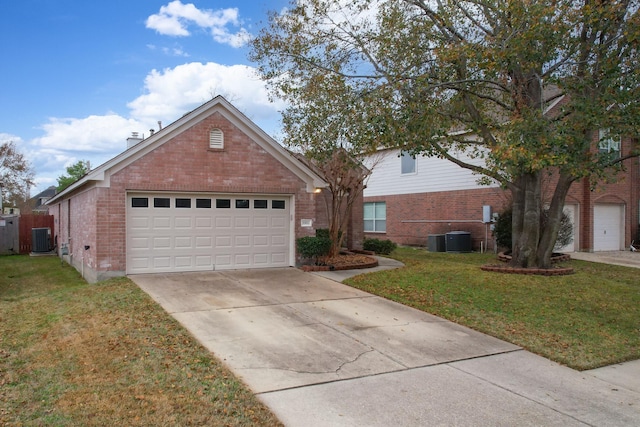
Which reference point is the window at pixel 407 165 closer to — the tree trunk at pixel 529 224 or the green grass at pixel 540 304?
the tree trunk at pixel 529 224

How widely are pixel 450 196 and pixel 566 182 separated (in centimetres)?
853

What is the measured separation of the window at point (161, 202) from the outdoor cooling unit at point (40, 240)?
12.0 m

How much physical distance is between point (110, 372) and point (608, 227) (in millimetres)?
21340

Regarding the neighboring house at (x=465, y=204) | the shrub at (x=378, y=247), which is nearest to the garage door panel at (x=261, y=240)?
the shrub at (x=378, y=247)

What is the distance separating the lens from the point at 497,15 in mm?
10797

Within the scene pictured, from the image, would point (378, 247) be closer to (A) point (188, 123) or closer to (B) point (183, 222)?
(B) point (183, 222)

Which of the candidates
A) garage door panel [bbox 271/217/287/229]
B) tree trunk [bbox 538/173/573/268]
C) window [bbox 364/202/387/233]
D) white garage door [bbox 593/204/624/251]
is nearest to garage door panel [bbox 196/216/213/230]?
garage door panel [bbox 271/217/287/229]

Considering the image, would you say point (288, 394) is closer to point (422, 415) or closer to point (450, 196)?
point (422, 415)

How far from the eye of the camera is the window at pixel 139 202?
1227 centimetres

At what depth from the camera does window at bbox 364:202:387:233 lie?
83.4 ft

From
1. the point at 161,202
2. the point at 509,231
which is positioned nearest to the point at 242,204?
the point at 161,202

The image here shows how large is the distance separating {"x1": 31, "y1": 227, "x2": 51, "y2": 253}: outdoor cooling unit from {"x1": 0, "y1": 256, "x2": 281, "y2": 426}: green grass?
1372 cm

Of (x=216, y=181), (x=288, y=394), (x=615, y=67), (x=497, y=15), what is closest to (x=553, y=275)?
(x=615, y=67)

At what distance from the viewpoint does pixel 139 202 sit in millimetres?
12328
